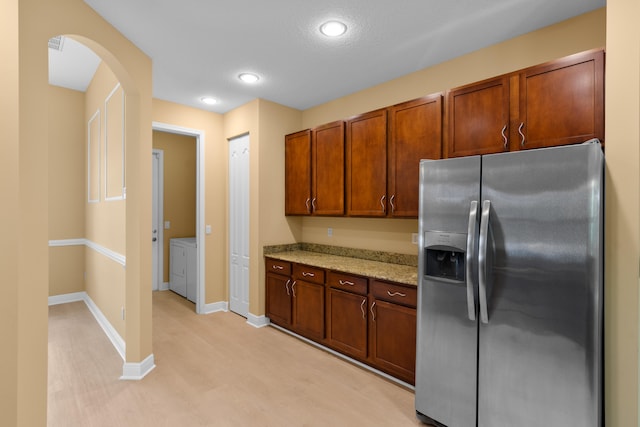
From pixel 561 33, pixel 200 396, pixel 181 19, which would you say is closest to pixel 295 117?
pixel 181 19

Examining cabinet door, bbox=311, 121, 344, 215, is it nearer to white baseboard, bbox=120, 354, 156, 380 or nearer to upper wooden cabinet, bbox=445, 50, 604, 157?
Result: upper wooden cabinet, bbox=445, 50, 604, 157

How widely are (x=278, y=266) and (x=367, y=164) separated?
1.62m

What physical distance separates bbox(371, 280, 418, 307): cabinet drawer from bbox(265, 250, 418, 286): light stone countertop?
0.06 m

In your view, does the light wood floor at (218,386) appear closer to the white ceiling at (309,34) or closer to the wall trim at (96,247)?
the wall trim at (96,247)

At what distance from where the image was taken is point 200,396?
249 cm

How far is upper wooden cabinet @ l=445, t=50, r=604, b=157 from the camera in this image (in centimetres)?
193

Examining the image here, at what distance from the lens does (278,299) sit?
12.6 feet

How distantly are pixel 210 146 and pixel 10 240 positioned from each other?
3199 mm

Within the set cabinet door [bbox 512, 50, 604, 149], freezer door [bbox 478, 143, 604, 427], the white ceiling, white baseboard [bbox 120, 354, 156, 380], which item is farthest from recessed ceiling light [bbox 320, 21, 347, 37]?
white baseboard [bbox 120, 354, 156, 380]

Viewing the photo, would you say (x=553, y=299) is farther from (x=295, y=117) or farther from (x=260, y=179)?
(x=295, y=117)

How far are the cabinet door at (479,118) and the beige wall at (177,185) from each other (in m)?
4.81

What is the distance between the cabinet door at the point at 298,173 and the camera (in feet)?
12.9

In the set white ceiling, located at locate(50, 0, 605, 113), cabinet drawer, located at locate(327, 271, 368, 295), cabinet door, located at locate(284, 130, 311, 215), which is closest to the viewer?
white ceiling, located at locate(50, 0, 605, 113)

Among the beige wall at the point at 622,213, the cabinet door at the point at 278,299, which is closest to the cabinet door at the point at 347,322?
the cabinet door at the point at 278,299
